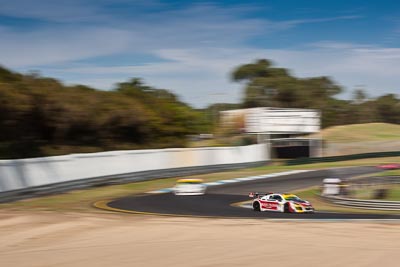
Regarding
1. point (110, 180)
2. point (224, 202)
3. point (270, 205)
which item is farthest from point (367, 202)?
point (110, 180)

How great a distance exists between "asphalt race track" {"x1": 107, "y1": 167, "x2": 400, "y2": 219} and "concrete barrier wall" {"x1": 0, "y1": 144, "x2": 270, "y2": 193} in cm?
349

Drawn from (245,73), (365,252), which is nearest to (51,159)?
(365,252)

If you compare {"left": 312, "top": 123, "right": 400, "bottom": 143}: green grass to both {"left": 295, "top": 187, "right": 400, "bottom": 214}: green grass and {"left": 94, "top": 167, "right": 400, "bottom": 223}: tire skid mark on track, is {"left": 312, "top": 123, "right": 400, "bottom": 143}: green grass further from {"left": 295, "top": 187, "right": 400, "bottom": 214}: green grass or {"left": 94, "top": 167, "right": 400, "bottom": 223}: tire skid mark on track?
{"left": 295, "top": 187, "right": 400, "bottom": 214}: green grass

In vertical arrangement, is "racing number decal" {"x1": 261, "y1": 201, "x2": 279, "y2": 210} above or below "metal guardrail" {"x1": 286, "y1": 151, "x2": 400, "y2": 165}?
below

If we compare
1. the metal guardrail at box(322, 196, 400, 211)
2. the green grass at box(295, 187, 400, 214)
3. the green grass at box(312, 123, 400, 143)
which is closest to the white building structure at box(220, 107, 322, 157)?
the green grass at box(312, 123, 400, 143)

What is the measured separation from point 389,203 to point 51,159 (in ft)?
46.1

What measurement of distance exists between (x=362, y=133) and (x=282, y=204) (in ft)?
226

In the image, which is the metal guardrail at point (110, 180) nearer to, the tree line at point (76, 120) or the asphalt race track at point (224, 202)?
the asphalt race track at point (224, 202)

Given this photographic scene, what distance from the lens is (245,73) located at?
119250 millimetres

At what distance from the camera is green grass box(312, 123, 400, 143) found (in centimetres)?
8038

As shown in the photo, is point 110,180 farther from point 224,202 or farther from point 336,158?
point 336,158

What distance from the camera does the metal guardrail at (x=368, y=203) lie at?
1962 cm

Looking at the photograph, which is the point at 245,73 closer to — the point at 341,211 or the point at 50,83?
the point at 50,83

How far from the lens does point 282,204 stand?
19359 millimetres
